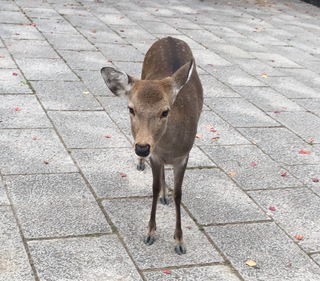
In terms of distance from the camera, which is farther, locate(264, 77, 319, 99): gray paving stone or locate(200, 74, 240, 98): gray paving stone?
locate(264, 77, 319, 99): gray paving stone

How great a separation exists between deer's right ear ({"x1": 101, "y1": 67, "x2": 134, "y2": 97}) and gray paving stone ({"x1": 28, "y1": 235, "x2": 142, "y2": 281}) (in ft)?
4.47

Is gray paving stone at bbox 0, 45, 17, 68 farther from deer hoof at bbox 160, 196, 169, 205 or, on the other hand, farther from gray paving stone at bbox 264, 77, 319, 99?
deer hoof at bbox 160, 196, 169, 205

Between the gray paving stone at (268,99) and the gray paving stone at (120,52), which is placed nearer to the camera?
the gray paving stone at (268,99)

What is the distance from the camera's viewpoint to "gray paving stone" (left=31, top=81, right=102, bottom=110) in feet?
27.8

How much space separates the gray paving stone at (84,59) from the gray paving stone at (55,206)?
4.16 metres

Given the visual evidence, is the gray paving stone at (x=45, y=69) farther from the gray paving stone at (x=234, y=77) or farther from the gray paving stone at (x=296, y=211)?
the gray paving stone at (x=296, y=211)

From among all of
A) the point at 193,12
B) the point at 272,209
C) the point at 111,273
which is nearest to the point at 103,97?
the point at 272,209

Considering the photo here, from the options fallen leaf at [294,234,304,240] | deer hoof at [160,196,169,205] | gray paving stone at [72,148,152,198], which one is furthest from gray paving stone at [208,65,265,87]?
fallen leaf at [294,234,304,240]

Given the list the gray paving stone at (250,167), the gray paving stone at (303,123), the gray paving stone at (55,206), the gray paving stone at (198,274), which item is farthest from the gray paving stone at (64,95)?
the gray paving stone at (198,274)

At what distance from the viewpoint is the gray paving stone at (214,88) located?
958 cm

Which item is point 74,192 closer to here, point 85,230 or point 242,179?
point 85,230

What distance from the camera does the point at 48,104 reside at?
8445mm

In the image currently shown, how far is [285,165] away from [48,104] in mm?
3417

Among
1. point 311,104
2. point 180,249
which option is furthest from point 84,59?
point 180,249
